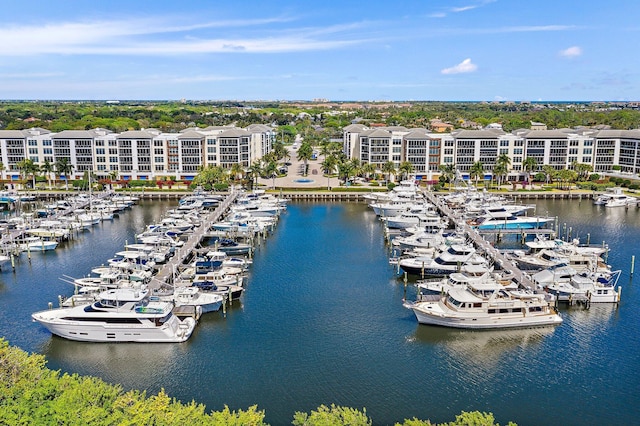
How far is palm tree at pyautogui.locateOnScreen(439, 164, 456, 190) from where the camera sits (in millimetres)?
124344

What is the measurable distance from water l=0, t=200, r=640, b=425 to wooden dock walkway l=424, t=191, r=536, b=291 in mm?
4983

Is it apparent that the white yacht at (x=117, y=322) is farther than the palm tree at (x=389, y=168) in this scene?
No

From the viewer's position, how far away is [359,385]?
40.9 metres

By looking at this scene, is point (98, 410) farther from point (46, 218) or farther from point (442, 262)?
point (46, 218)

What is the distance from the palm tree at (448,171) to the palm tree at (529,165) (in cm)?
1635

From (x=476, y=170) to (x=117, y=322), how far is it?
9240 centimetres

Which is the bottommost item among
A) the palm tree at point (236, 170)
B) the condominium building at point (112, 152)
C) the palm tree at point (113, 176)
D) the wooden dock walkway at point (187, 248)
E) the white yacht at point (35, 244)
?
the white yacht at point (35, 244)

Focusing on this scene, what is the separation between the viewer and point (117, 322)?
47375 mm

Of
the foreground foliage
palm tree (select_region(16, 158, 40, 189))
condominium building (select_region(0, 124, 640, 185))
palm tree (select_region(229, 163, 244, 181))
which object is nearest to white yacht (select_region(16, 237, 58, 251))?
palm tree (select_region(16, 158, 40, 189))

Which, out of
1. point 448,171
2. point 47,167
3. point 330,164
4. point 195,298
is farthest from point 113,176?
point 195,298

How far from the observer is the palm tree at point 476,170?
397 ft

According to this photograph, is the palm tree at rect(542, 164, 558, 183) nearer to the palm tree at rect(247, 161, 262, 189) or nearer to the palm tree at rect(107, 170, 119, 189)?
the palm tree at rect(247, 161, 262, 189)

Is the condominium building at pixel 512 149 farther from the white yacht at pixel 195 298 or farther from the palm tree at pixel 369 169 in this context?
the white yacht at pixel 195 298

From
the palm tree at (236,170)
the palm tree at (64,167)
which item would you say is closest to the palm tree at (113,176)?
the palm tree at (64,167)
